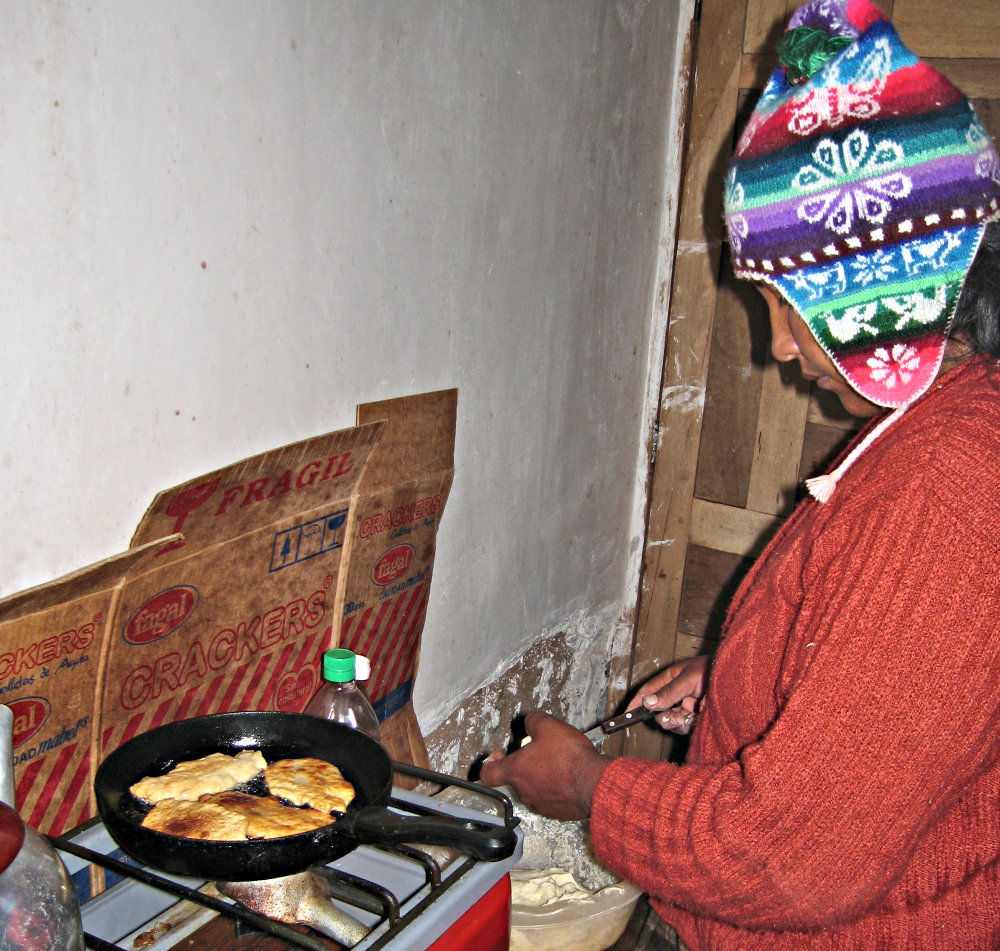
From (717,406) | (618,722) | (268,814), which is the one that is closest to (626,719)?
(618,722)

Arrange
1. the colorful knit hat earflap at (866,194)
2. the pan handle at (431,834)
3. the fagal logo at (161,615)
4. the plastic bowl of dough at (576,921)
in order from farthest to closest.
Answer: the plastic bowl of dough at (576,921) → the fagal logo at (161,615) → the colorful knit hat earflap at (866,194) → the pan handle at (431,834)

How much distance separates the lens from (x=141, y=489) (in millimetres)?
1147

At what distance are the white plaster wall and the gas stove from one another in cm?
34

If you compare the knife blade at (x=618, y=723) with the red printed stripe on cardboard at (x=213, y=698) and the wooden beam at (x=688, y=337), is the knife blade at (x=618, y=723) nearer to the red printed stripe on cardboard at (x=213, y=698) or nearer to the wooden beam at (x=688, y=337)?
the red printed stripe on cardboard at (x=213, y=698)

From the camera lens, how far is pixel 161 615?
119cm

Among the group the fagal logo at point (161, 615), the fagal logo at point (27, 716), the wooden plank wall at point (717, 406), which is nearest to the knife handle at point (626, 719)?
the fagal logo at point (161, 615)

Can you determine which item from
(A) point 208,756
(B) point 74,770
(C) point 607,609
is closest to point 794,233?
(A) point 208,756

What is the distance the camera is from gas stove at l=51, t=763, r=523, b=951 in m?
0.92

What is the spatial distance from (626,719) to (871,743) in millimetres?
690

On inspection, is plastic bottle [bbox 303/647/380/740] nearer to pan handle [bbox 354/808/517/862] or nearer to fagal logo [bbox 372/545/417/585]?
fagal logo [bbox 372/545/417/585]

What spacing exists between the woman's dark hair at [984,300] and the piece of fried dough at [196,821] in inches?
38.1

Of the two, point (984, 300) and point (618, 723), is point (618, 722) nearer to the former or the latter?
point (618, 723)

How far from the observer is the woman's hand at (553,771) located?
4.12ft

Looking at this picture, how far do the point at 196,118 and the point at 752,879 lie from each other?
1.09 m
